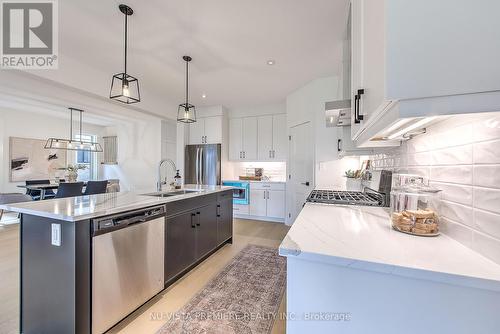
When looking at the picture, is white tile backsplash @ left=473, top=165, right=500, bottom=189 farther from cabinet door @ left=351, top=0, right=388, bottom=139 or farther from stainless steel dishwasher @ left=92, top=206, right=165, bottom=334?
stainless steel dishwasher @ left=92, top=206, right=165, bottom=334

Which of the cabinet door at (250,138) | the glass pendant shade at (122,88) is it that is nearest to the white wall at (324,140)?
the cabinet door at (250,138)

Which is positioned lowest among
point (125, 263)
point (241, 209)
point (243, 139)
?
point (241, 209)

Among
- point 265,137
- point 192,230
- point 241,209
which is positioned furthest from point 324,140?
point 241,209

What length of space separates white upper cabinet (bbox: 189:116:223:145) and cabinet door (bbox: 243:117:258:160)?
0.63m

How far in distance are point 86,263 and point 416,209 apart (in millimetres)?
1974

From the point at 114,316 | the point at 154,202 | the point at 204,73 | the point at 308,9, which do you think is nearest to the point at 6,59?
the point at 204,73

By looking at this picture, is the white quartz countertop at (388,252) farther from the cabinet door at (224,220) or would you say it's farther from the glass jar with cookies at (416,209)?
the cabinet door at (224,220)

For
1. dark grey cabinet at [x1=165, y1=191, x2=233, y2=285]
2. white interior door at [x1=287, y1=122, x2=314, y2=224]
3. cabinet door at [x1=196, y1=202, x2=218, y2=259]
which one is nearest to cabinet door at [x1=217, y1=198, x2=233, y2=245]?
dark grey cabinet at [x1=165, y1=191, x2=233, y2=285]

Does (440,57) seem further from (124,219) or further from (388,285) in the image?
(124,219)

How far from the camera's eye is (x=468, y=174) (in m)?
0.79

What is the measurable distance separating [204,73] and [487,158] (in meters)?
3.41

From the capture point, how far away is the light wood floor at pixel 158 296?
62.1 inches

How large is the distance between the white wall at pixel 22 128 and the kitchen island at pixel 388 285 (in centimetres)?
732

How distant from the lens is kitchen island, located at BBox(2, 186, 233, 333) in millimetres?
1325
